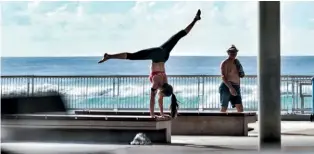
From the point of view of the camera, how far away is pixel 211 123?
534 inches

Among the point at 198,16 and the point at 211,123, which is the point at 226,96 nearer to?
the point at 211,123

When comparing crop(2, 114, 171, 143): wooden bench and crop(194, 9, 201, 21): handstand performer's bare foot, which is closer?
crop(2, 114, 171, 143): wooden bench

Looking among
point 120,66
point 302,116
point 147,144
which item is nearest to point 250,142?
point 147,144

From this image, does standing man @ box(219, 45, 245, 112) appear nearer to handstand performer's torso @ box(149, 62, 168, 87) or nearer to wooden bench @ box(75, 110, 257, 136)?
wooden bench @ box(75, 110, 257, 136)

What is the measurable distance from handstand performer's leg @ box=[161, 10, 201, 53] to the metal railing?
24.4ft

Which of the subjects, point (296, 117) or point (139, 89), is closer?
point (296, 117)

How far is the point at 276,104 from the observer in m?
9.53

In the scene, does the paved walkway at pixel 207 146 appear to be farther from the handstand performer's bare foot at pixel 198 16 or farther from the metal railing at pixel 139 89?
the metal railing at pixel 139 89

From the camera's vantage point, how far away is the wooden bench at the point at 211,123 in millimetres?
13359

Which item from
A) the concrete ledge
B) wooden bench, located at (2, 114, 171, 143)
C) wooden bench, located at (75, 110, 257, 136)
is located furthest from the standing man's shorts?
the concrete ledge

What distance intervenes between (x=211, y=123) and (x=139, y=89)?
7233mm

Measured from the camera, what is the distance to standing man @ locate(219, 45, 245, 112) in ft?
46.5

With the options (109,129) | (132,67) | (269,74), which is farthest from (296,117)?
(132,67)

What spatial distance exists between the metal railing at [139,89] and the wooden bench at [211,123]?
5928mm
